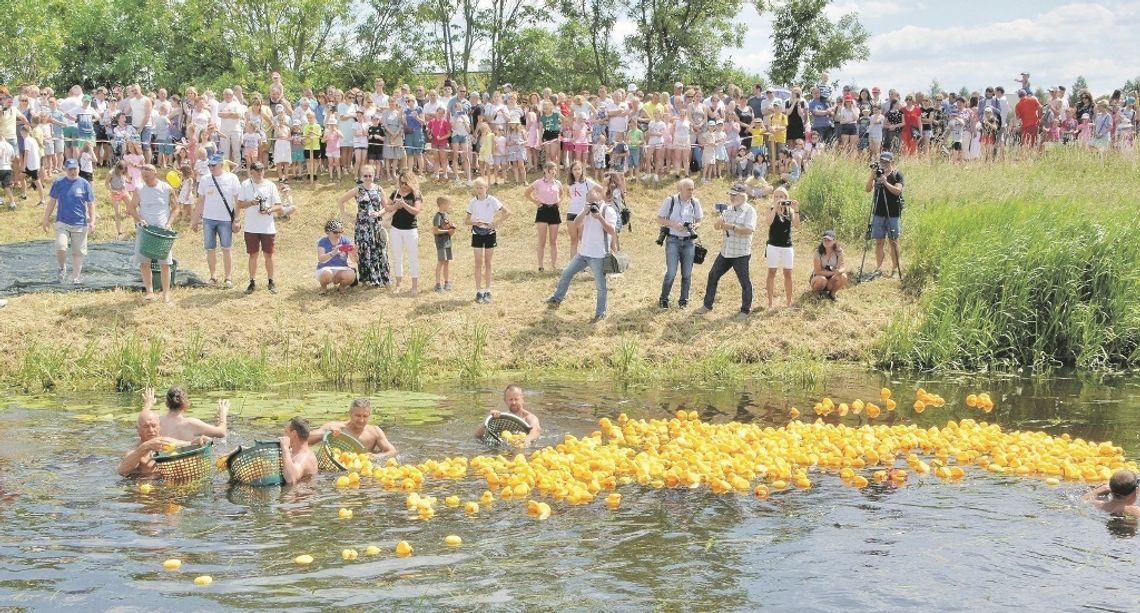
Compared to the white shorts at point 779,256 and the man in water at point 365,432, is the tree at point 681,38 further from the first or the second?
the man in water at point 365,432

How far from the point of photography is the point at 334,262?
813 inches

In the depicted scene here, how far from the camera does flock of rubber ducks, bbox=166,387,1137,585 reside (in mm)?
11648

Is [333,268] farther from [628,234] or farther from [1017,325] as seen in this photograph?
[1017,325]

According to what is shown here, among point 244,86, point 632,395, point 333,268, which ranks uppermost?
point 244,86

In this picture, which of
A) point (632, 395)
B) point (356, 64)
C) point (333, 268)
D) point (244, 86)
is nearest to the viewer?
point (632, 395)

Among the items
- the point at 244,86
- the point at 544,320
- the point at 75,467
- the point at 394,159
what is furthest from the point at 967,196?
the point at 244,86

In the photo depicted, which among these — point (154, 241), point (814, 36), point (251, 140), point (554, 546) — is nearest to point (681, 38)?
point (814, 36)

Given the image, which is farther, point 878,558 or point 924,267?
point 924,267

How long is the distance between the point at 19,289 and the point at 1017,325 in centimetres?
1515

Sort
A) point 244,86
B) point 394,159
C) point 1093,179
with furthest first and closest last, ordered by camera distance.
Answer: point 244,86 → point 394,159 → point 1093,179

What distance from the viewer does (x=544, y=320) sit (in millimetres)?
19906

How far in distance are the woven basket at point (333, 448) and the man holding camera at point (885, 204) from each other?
11.4 m

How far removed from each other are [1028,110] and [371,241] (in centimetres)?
1760

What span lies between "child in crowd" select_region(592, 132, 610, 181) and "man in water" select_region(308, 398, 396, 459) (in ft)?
54.4
